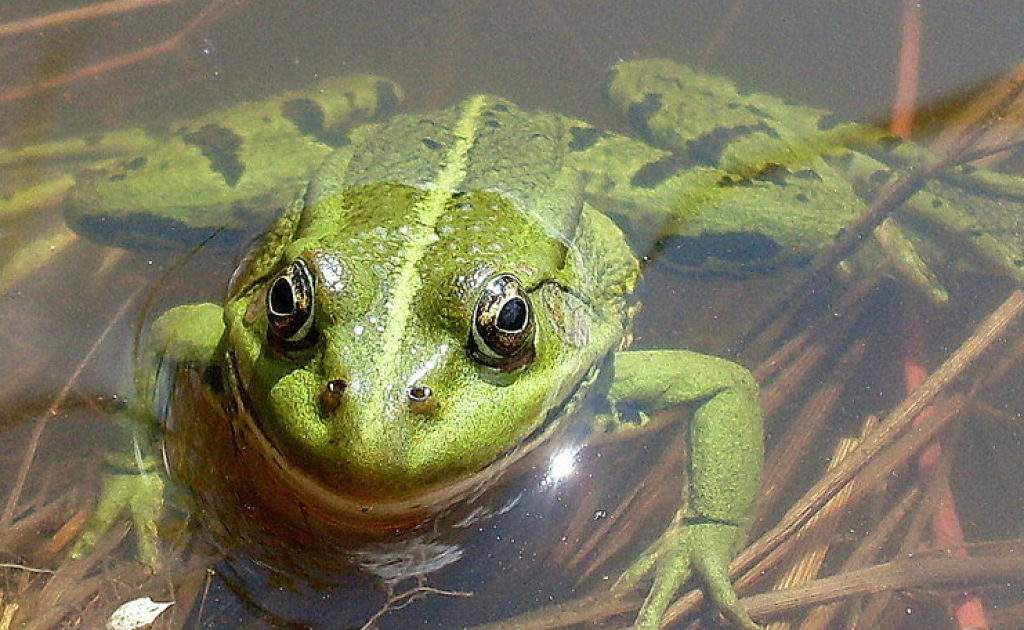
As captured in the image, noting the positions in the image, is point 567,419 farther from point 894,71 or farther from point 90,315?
point 894,71

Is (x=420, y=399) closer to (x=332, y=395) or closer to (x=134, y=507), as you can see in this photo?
(x=332, y=395)

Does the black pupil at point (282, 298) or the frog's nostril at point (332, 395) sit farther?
the black pupil at point (282, 298)

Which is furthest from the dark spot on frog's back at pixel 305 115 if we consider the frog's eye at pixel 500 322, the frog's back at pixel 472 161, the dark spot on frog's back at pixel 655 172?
the frog's eye at pixel 500 322

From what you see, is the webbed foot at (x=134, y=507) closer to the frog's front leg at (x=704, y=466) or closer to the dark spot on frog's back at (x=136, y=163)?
the dark spot on frog's back at (x=136, y=163)

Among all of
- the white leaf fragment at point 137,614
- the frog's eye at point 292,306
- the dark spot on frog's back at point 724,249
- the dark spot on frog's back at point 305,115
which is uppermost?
the frog's eye at point 292,306

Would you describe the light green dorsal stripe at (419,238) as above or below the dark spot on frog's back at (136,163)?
above

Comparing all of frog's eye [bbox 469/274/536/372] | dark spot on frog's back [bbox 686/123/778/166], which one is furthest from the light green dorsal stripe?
dark spot on frog's back [bbox 686/123/778/166]

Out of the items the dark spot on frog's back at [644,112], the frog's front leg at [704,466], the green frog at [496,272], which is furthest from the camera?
the dark spot on frog's back at [644,112]
